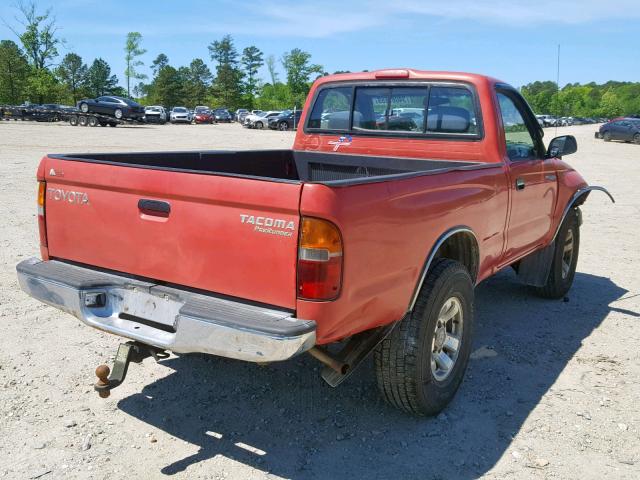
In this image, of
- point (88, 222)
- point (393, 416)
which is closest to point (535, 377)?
point (393, 416)

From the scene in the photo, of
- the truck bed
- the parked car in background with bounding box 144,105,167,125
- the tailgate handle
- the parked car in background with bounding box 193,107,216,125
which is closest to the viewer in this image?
the tailgate handle

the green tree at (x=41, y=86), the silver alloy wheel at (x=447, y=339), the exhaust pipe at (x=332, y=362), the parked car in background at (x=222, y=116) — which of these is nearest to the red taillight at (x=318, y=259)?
the exhaust pipe at (x=332, y=362)

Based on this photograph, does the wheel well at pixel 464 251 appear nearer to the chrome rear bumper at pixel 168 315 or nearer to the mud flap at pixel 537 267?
the chrome rear bumper at pixel 168 315

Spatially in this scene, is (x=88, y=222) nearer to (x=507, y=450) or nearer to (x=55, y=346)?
→ (x=55, y=346)

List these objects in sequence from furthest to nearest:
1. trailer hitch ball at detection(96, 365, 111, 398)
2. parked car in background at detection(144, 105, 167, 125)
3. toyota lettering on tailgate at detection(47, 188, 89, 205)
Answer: parked car in background at detection(144, 105, 167, 125), toyota lettering on tailgate at detection(47, 188, 89, 205), trailer hitch ball at detection(96, 365, 111, 398)

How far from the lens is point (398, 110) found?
4.95 metres

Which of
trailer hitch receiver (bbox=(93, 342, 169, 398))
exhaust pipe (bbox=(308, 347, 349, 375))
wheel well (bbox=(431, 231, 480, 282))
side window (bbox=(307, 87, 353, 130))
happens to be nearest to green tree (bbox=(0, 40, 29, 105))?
side window (bbox=(307, 87, 353, 130))

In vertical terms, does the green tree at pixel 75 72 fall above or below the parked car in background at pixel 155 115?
above

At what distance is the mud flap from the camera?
18.9 ft

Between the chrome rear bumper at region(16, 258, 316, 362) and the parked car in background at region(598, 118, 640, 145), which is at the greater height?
the parked car in background at region(598, 118, 640, 145)

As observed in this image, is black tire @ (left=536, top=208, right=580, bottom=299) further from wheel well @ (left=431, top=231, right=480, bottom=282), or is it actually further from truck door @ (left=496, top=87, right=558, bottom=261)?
wheel well @ (left=431, top=231, right=480, bottom=282)

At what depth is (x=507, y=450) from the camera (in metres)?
3.32

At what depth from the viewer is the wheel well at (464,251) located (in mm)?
3869

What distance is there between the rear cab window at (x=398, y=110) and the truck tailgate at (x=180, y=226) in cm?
239
